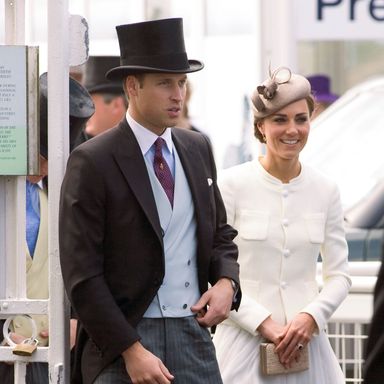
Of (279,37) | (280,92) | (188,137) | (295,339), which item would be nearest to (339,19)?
(279,37)

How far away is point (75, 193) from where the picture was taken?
4992 mm

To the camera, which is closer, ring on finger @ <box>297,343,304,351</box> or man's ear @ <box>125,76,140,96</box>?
man's ear @ <box>125,76,140,96</box>

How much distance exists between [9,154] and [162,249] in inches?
23.4

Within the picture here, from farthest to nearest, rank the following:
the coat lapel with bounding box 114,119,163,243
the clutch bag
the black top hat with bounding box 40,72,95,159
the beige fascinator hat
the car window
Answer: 1. the car window
2. the beige fascinator hat
3. the clutch bag
4. the black top hat with bounding box 40,72,95,159
5. the coat lapel with bounding box 114,119,163,243

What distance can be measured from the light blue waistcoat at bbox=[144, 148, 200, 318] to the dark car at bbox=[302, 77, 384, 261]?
95.8 inches

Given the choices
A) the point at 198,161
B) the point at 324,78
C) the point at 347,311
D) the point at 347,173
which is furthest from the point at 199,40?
the point at 198,161

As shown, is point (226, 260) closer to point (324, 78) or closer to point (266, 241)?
point (266, 241)

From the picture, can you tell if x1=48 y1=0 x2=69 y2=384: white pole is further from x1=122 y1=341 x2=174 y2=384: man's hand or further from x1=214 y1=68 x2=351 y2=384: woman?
x1=214 y1=68 x2=351 y2=384: woman

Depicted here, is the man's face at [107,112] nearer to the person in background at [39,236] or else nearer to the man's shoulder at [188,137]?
the person in background at [39,236]

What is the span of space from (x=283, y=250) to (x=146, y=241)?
0.92 meters

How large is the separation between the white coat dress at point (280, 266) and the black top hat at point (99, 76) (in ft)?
11.9

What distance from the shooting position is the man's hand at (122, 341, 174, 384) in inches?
194

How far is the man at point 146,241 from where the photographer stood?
16.3 feet

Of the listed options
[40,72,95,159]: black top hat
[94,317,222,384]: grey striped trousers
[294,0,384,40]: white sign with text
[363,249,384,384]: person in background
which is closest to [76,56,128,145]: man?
[294,0,384,40]: white sign with text
